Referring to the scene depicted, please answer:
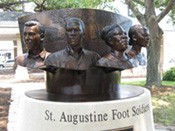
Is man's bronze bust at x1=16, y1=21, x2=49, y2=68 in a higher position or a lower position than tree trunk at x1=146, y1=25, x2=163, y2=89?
higher

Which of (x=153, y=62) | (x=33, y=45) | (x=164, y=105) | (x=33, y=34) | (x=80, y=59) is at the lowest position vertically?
(x=164, y=105)

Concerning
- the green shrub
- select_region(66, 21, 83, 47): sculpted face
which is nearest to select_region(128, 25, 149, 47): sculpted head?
select_region(66, 21, 83, 47): sculpted face

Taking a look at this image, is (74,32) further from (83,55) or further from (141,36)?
(141,36)

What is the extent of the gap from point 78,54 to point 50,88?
638 mm

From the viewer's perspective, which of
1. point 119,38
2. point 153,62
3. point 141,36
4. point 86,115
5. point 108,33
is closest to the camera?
point 86,115

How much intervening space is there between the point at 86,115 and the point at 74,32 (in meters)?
0.73

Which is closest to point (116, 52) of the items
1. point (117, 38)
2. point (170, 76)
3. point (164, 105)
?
point (117, 38)

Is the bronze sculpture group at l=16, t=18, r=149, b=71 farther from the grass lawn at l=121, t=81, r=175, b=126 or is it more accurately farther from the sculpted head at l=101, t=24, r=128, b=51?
the grass lawn at l=121, t=81, r=175, b=126

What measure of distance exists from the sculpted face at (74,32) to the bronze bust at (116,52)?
0.30m

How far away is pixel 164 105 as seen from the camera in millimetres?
8688

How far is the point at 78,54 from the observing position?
2.89 metres

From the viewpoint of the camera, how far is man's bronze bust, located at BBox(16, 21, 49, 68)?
2871 mm

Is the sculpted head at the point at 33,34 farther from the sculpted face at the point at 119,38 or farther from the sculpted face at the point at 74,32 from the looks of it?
the sculpted face at the point at 119,38

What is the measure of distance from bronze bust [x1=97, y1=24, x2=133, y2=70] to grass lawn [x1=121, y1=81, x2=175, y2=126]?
4380mm
